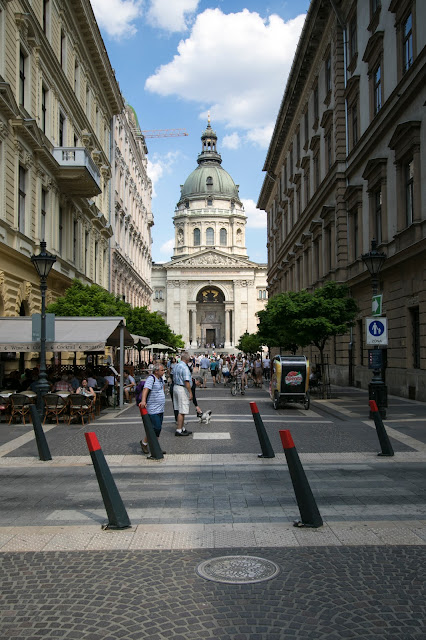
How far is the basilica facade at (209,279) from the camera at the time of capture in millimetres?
109438

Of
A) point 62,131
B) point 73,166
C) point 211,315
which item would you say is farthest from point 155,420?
point 211,315

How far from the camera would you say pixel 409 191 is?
69.8ft

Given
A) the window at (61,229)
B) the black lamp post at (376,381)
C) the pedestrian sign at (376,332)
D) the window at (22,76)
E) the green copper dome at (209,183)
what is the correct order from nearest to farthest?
the pedestrian sign at (376,332) < the black lamp post at (376,381) < the window at (22,76) < the window at (61,229) < the green copper dome at (209,183)

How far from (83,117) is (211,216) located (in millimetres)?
89828

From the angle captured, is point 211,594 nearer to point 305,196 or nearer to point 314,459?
point 314,459

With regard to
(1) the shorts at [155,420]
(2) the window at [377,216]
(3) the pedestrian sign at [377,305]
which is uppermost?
(2) the window at [377,216]

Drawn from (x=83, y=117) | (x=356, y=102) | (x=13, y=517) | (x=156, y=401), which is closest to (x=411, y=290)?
(x=356, y=102)

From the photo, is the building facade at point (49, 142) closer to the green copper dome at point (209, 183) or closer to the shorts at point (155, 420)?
the shorts at point (155, 420)

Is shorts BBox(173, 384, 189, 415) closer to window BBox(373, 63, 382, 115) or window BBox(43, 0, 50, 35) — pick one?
window BBox(373, 63, 382, 115)

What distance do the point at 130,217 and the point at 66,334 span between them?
120 ft

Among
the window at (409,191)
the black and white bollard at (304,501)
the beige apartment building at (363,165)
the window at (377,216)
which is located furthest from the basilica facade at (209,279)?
the black and white bollard at (304,501)

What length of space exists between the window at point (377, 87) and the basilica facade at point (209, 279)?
3265 inches

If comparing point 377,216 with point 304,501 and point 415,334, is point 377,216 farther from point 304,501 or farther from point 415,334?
point 304,501

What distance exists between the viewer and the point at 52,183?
25812mm
